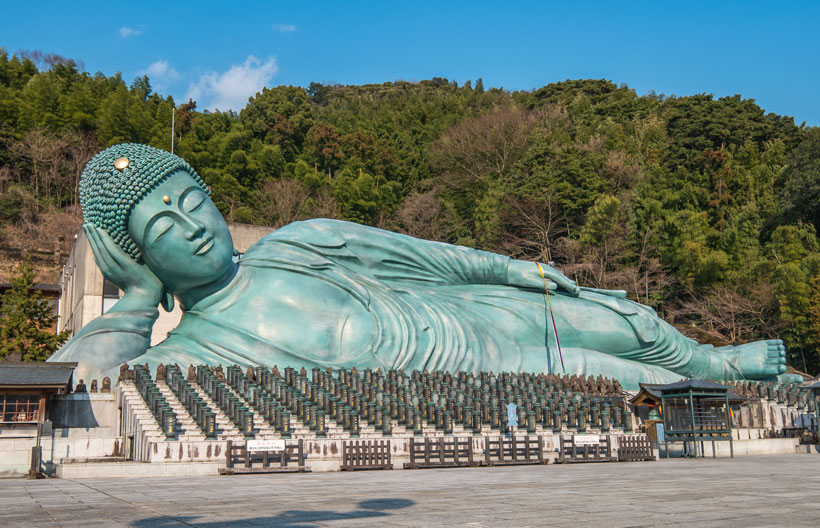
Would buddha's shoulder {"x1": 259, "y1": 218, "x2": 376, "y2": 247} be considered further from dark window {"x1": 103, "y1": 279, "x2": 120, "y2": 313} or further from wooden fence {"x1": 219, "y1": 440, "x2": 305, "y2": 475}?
wooden fence {"x1": 219, "y1": 440, "x2": 305, "y2": 475}

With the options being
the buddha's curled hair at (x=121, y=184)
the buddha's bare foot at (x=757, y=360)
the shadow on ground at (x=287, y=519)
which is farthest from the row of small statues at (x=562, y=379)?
the shadow on ground at (x=287, y=519)

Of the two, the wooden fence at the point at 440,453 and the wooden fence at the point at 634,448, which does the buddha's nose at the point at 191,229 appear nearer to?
the wooden fence at the point at 440,453

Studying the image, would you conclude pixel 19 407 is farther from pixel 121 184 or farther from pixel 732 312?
pixel 732 312

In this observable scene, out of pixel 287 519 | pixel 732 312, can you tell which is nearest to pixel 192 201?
pixel 287 519

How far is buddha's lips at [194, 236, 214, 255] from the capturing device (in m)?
13.6

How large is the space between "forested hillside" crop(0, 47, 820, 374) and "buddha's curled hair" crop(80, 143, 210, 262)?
20.7 m

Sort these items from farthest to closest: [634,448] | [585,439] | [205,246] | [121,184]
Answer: [205,246] < [121,184] < [634,448] < [585,439]

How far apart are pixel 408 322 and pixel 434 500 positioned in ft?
30.8

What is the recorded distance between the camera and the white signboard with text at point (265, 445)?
8797 millimetres

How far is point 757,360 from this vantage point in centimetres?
1686

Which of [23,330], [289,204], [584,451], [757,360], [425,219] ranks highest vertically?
[289,204]

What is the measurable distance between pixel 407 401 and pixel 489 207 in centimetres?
2314

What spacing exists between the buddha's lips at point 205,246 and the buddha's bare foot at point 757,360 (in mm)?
11530

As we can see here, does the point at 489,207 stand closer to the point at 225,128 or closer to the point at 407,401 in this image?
the point at 225,128
